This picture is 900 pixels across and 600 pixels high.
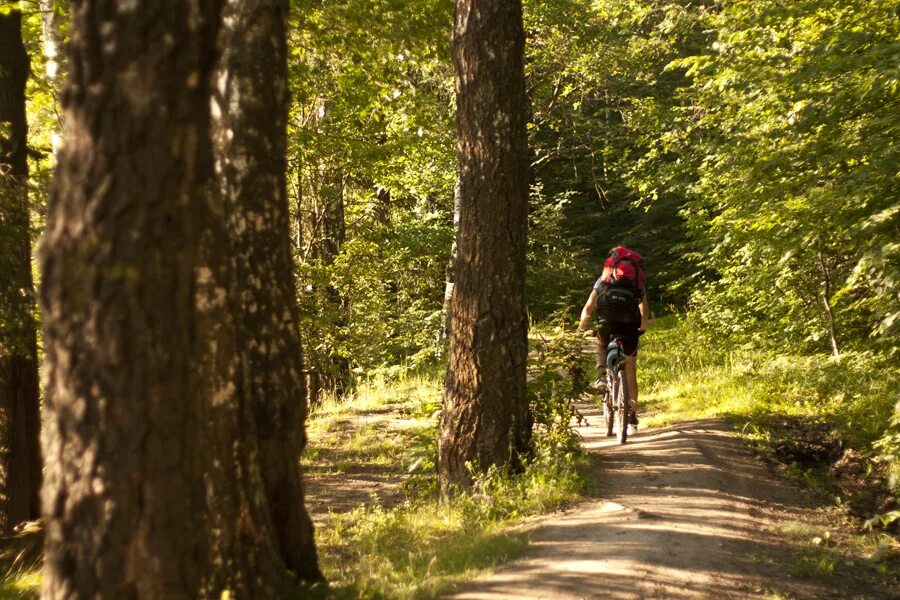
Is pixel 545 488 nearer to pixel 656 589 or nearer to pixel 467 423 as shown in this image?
pixel 467 423

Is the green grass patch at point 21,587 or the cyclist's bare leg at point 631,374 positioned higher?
the cyclist's bare leg at point 631,374

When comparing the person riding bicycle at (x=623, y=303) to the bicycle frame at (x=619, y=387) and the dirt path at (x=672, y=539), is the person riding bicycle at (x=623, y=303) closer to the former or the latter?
the bicycle frame at (x=619, y=387)

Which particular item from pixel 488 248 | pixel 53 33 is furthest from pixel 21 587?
pixel 53 33

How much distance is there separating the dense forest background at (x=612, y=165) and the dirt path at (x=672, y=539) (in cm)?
162

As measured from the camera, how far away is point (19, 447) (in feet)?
32.1

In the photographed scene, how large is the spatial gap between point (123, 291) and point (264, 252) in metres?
1.96

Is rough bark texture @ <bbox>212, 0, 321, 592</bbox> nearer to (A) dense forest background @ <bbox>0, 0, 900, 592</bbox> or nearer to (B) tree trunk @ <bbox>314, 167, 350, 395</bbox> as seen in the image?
(A) dense forest background @ <bbox>0, 0, 900, 592</bbox>

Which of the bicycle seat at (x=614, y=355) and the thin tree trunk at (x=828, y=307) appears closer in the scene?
the bicycle seat at (x=614, y=355)

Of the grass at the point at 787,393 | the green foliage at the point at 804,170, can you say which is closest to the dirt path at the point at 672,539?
the grass at the point at 787,393

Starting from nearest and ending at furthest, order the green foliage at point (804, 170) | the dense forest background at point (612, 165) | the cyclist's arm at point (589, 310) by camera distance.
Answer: the green foliage at point (804, 170)
the dense forest background at point (612, 165)
the cyclist's arm at point (589, 310)

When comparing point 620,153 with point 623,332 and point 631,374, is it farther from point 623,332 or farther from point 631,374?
point 631,374

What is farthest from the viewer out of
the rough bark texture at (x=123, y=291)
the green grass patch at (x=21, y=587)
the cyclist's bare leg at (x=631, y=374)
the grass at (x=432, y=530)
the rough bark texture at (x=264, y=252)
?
the cyclist's bare leg at (x=631, y=374)

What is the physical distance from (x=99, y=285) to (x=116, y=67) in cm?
74

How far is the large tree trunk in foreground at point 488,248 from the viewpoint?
7758 millimetres
